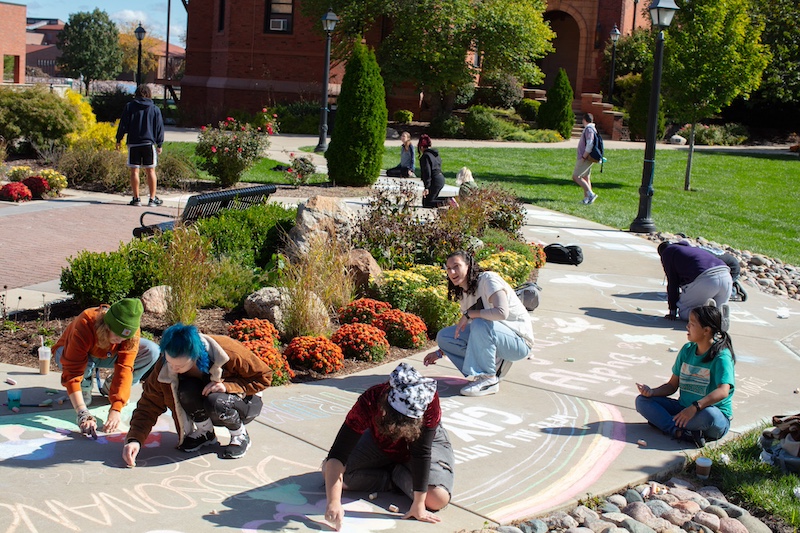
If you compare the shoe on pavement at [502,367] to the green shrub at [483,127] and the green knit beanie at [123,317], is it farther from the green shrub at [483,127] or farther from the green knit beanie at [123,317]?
the green shrub at [483,127]

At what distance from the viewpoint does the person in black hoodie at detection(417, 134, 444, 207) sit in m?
15.2

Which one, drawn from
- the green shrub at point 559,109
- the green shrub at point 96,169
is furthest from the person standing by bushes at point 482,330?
the green shrub at point 559,109

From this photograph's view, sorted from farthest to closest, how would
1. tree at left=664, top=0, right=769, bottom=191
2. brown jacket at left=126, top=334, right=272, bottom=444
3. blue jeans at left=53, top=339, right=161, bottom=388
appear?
tree at left=664, top=0, right=769, bottom=191 → blue jeans at left=53, top=339, right=161, bottom=388 → brown jacket at left=126, top=334, right=272, bottom=444

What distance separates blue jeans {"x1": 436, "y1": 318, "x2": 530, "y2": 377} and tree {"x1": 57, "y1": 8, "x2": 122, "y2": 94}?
6973 centimetres

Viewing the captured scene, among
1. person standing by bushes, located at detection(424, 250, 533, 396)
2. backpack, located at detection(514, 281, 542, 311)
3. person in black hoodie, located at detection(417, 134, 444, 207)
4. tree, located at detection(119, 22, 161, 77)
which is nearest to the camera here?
person standing by bushes, located at detection(424, 250, 533, 396)

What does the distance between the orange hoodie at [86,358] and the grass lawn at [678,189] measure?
11670 millimetres

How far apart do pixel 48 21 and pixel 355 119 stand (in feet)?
414

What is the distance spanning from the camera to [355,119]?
Result: 1700 centimetres

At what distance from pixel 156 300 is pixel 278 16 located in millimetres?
27482

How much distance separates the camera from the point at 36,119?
1798 cm

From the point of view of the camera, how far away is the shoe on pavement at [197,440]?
522cm

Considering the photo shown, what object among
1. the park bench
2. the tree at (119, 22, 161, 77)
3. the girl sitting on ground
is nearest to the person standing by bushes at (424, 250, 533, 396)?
the girl sitting on ground

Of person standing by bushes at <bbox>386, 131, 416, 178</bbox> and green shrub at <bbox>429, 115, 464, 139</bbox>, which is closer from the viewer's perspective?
person standing by bushes at <bbox>386, 131, 416, 178</bbox>

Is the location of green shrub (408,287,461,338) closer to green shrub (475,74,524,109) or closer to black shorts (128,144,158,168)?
black shorts (128,144,158,168)
